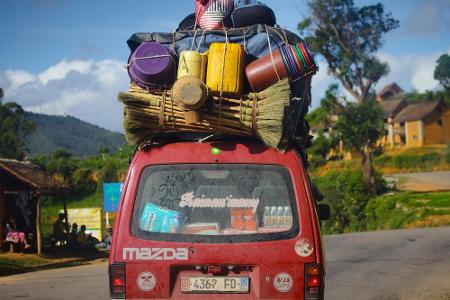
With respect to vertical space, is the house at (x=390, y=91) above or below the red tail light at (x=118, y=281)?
above

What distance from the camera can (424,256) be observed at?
571 inches

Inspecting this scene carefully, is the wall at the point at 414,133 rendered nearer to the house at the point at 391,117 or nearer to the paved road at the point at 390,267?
the house at the point at 391,117

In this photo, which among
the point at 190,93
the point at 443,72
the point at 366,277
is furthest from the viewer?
the point at 443,72

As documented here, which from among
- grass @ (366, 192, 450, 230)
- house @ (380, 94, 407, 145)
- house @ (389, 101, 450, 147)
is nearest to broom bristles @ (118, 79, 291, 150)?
grass @ (366, 192, 450, 230)

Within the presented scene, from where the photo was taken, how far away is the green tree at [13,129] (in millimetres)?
54031

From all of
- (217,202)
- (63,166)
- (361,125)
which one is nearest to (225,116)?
(217,202)

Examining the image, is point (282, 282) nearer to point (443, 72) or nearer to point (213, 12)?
point (213, 12)

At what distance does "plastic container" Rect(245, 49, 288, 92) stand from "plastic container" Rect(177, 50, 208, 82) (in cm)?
36

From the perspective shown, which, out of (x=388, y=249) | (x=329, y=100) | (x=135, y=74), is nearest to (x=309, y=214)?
(x=135, y=74)

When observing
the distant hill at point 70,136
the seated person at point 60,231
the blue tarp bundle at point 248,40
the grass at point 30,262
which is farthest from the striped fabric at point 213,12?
the distant hill at point 70,136

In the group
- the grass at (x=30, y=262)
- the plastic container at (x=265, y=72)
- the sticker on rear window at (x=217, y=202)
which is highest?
the plastic container at (x=265, y=72)

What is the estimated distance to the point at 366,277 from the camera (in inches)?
464

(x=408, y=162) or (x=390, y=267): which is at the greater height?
(x=408, y=162)

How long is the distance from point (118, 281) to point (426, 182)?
1704 inches
